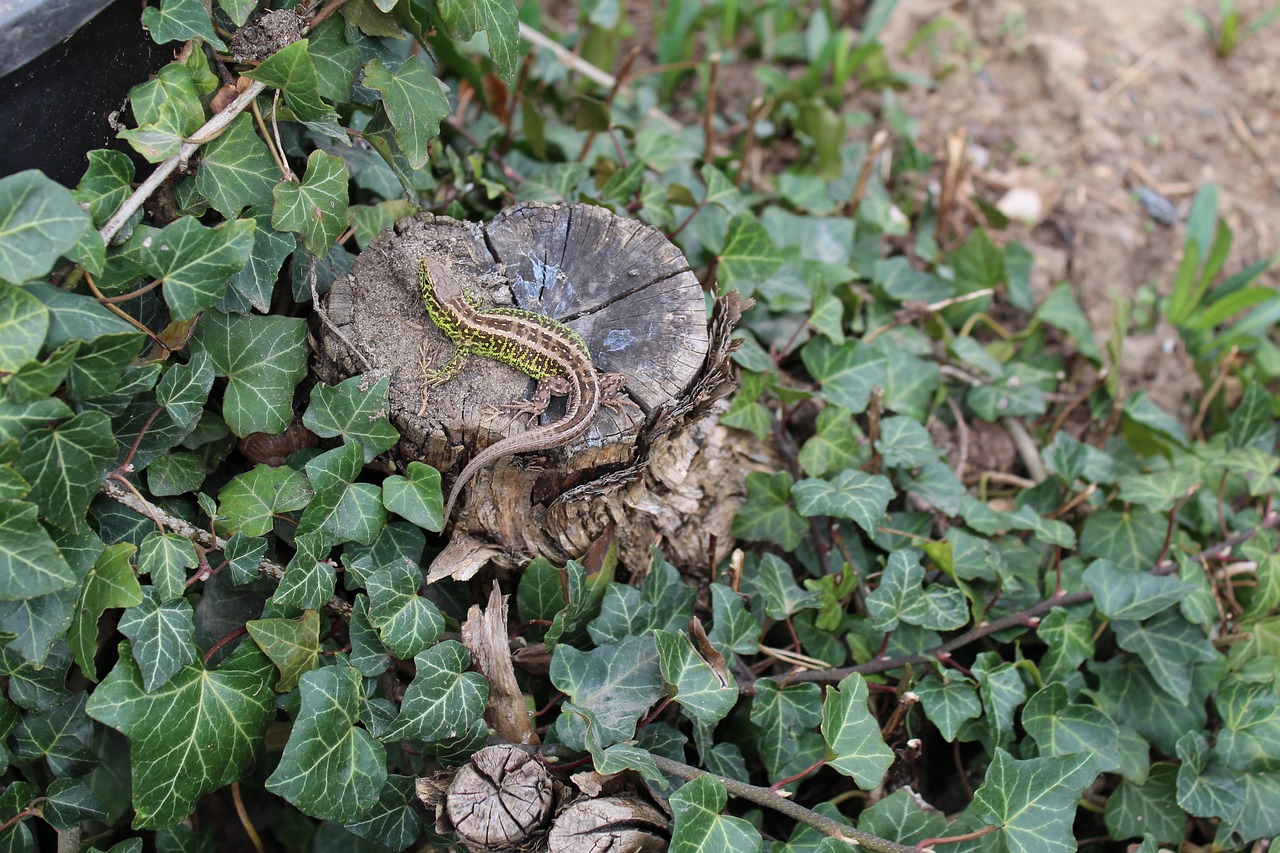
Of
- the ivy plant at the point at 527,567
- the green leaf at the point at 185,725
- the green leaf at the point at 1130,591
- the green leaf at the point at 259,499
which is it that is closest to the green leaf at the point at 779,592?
the ivy plant at the point at 527,567

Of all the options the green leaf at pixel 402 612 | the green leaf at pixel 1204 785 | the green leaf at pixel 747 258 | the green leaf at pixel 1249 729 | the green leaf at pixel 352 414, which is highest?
the green leaf at pixel 352 414

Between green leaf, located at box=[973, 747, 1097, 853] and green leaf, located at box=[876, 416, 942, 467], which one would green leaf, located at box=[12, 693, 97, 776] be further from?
green leaf, located at box=[876, 416, 942, 467]

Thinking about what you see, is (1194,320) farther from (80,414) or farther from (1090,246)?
(80,414)

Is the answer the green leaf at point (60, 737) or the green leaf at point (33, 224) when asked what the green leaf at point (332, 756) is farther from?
the green leaf at point (33, 224)

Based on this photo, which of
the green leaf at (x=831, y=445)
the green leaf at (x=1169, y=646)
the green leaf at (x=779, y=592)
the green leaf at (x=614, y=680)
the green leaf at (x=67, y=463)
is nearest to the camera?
the green leaf at (x=67, y=463)

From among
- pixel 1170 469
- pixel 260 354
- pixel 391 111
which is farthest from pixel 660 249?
pixel 1170 469

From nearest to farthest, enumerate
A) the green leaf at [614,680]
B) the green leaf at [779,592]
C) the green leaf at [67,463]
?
1. the green leaf at [67,463]
2. the green leaf at [614,680]
3. the green leaf at [779,592]
